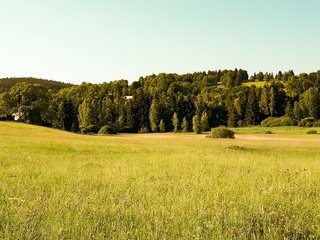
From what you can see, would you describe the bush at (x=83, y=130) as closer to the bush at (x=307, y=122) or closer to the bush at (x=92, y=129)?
the bush at (x=92, y=129)

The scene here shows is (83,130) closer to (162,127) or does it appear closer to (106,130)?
(106,130)

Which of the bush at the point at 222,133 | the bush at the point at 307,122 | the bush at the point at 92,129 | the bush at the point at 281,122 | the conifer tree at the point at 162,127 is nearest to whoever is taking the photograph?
the bush at the point at 222,133

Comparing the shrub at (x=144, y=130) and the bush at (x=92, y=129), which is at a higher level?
the bush at (x=92, y=129)

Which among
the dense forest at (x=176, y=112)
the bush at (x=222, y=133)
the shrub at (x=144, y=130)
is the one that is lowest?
the shrub at (x=144, y=130)

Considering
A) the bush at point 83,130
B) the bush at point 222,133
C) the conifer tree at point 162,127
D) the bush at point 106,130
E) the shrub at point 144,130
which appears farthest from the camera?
the shrub at point 144,130

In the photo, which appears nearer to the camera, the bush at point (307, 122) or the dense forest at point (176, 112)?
the dense forest at point (176, 112)

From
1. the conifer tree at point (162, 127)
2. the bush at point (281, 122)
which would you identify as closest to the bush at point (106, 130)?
the conifer tree at point (162, 127)

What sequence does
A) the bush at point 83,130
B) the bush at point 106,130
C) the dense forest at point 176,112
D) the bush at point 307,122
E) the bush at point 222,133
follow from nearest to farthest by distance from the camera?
the bush at point 222,133 → the bush at point 106,130 → the bush at point 83,130 → the dense forest at point 176,112 → the bush at point 307,122

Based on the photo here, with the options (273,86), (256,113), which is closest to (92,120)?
(256,113)

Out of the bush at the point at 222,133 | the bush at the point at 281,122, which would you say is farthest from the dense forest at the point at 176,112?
the bush at the point at 222,133

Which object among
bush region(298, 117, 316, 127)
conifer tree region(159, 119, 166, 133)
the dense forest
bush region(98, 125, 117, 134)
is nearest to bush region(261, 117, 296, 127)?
the dense forest

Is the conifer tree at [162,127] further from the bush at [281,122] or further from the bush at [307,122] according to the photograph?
the bush at [307,122]

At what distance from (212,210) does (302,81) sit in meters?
199

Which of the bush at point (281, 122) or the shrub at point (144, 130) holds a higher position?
the bush at point (281, 122)
